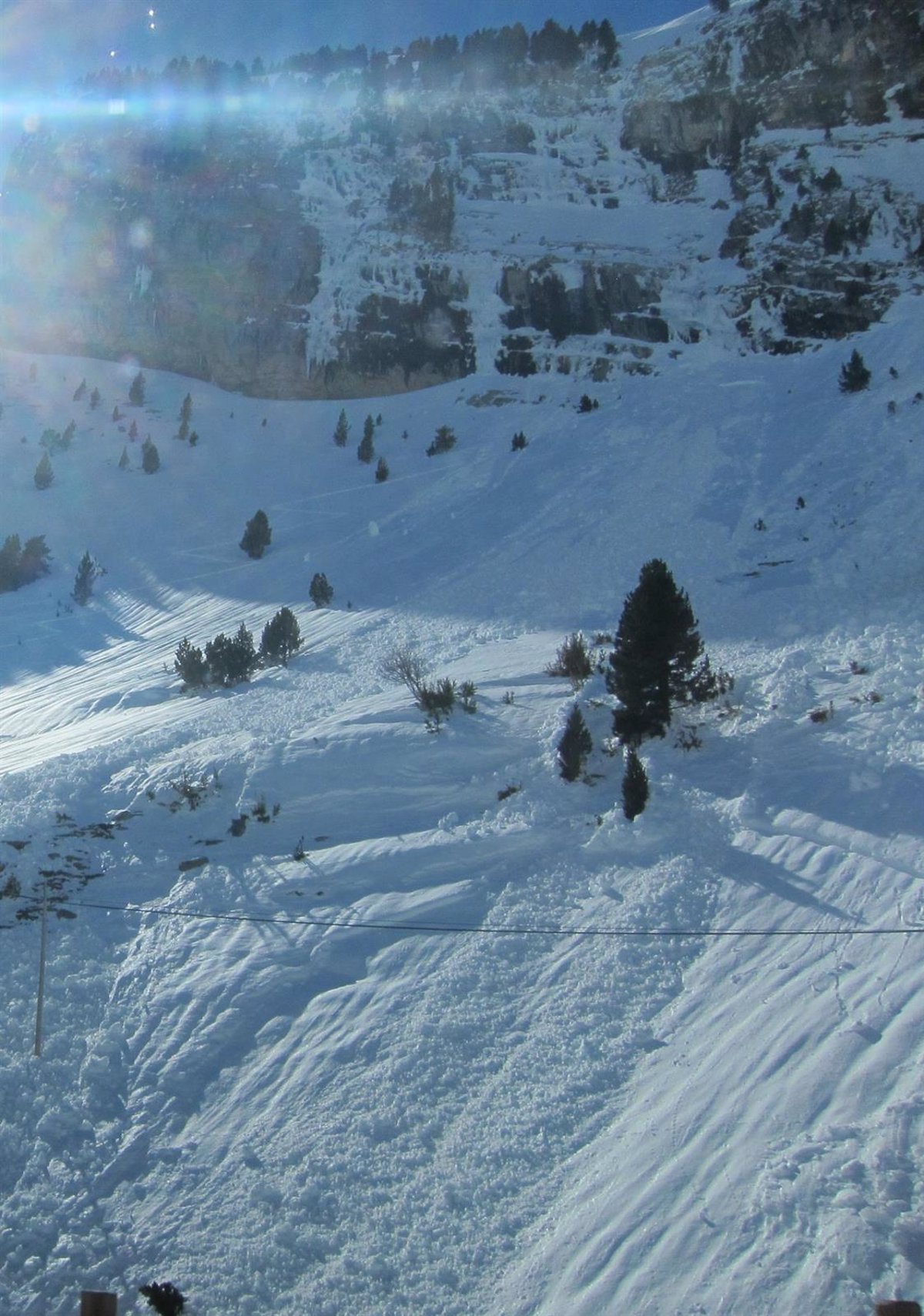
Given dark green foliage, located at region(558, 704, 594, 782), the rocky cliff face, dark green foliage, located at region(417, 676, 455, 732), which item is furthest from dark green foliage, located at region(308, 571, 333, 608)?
the rocky cliff face

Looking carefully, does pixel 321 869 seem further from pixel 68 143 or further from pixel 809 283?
pixel 68 143

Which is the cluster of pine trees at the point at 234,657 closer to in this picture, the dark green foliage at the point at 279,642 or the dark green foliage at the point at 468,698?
the dark green foliage at the point at 279,642

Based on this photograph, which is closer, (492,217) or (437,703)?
(437,703)

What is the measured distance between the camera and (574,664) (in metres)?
14.7

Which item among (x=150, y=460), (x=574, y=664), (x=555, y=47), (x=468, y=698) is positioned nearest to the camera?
(x=468, y=698)

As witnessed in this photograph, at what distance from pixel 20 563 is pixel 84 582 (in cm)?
357

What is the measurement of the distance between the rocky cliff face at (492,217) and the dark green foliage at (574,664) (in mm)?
29176

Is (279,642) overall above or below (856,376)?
below

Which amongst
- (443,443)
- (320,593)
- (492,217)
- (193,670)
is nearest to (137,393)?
(443,443)

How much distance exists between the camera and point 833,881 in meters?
8.14

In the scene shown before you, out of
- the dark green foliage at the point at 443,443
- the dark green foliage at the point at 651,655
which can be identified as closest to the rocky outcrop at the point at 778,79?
the dark green foliage at the point at 443,443

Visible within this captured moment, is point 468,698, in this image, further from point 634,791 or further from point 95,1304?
point 95,1304

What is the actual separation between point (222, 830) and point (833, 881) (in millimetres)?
7218

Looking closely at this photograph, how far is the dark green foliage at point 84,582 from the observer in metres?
29.2
